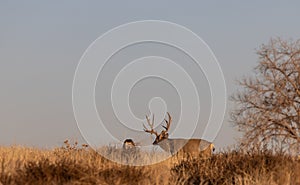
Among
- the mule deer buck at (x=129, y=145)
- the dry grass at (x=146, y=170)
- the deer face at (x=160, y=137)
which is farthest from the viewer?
the deer face at (x=160, y=137)

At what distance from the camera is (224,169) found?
14352 mm

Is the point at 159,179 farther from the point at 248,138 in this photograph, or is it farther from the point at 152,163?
the point at 248,138

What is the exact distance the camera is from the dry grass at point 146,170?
33.2ft

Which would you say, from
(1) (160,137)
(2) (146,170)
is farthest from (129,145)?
(1) (160,137)

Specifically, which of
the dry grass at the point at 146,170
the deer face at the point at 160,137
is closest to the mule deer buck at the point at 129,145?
the dry grass at the point at 146,170

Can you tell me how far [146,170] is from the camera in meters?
12.3

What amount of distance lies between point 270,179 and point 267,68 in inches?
887

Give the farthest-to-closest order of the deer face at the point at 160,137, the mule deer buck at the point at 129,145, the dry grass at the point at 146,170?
the deer face at the point at 160,137 < the mule deer buck at the point at 129,145 < the dry grass at the point at 146,170

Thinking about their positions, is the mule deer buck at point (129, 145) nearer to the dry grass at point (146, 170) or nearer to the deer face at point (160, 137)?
the dry grass at point (146, 170)

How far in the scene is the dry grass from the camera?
33.2 ft

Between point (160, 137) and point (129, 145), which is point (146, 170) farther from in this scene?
point (160, 137)

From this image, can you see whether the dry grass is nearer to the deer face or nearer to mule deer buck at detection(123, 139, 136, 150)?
mule deer buck at detection(123, 139, 136, 150)

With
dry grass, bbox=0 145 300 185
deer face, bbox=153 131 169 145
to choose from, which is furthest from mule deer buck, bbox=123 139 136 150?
deer face, bbox=153 131 169 145

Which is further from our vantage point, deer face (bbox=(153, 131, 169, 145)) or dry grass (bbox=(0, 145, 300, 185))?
deer face (bbox=(153, 131, 169, 145))
